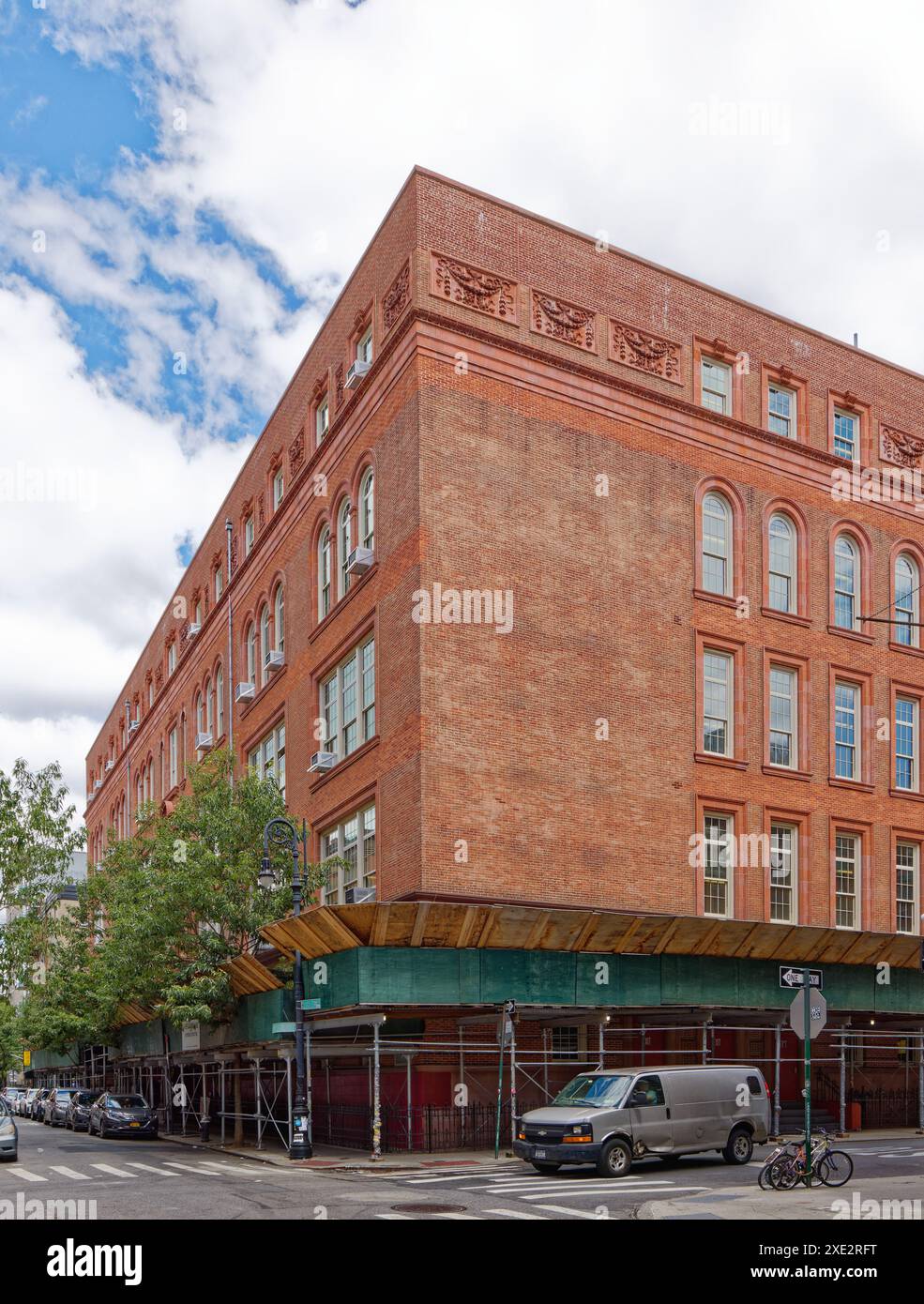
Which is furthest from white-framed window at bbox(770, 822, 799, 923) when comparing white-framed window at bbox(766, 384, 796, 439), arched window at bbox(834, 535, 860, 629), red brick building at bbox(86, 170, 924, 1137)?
white-framed window at bbox(766, 384, 796, 439)

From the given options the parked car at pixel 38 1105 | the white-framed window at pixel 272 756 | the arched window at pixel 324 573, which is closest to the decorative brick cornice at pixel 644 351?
the arched window at pixel 324 573

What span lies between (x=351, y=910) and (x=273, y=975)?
19.3ft

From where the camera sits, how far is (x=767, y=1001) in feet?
107

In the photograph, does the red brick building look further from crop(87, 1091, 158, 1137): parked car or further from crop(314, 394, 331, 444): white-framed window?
crop(87, 1091, 158, 1137): parked car

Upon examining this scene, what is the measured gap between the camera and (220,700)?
51562 millimetres

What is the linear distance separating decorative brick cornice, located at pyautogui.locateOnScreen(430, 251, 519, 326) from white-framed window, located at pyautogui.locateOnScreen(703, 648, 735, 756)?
32.6ft

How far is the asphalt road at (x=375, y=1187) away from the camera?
1774cm

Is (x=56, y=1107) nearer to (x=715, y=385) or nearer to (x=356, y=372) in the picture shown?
(x=356, y=372)

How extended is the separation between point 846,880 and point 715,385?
539 inches

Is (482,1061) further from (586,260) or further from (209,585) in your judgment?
(209,585)

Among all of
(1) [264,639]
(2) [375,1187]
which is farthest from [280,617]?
(2) [375,1187]

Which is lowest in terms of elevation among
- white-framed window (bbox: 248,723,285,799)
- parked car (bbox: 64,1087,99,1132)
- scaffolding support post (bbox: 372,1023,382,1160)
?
parked car (bbox: 64,1087,99,1132)

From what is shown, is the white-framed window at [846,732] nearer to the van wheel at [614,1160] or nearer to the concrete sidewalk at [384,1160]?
the concrete sidewalk at [384,1160]

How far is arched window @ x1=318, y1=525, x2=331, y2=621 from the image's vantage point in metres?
38.5
